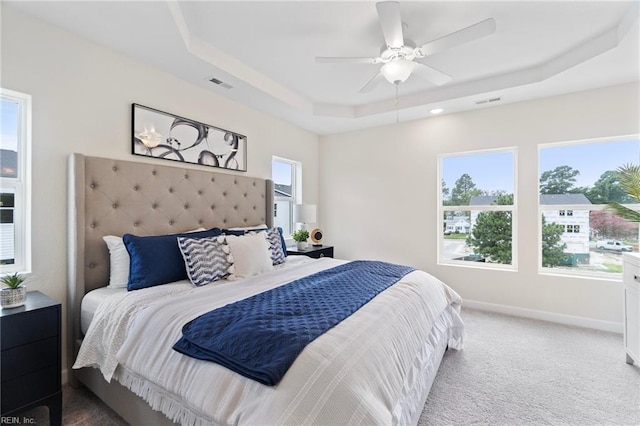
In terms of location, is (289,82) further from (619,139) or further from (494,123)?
(619,139)

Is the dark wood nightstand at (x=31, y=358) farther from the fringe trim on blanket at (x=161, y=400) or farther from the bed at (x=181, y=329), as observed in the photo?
the fringe trim on blanket at (x=161, y=400)

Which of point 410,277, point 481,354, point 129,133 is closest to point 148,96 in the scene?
point 129,133

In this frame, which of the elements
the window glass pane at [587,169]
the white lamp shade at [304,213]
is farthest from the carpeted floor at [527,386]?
the white lamp shade at [304,213]

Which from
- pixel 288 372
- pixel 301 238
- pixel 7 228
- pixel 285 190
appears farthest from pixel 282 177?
pixel 288 372

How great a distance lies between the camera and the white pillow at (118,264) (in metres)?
Answer: 2.03

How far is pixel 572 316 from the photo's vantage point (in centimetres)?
310

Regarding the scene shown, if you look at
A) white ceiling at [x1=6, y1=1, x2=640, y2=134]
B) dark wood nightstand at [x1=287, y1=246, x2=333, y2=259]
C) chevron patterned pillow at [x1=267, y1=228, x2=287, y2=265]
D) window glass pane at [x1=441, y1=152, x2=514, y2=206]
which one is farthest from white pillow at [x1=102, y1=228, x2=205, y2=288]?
window glass pane at [x1=441, y1=152, x2=514, y2=206]

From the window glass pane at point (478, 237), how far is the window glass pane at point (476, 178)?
18cm

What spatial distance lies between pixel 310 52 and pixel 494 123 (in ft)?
7.95

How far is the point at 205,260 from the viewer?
2139 mm

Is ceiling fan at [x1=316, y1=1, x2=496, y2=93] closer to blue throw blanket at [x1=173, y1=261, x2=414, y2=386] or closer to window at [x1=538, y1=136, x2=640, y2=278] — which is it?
blue throw blanket at [x1=173, y1=261, x2=414, y2=386]

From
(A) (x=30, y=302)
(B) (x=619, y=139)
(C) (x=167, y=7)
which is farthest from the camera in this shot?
(B) (x=619, y=139)

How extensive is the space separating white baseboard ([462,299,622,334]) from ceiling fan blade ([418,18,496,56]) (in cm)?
300

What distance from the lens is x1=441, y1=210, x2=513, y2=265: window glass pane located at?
3.55 meters
